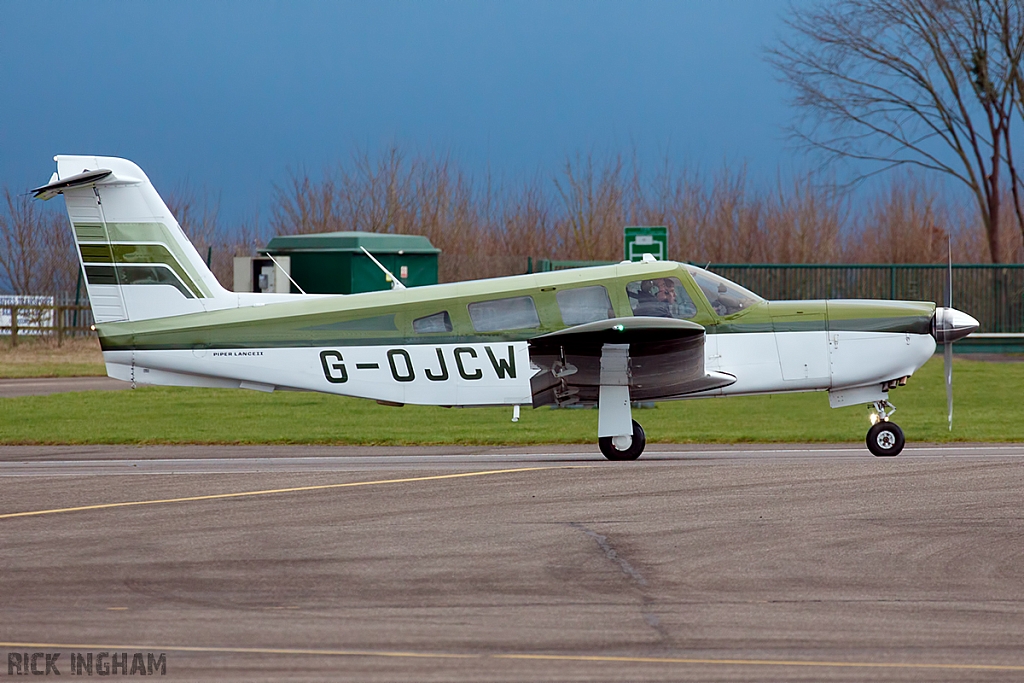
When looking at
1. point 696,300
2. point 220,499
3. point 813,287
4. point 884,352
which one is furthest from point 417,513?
point 813,287

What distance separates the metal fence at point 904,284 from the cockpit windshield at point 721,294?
19.1 metres

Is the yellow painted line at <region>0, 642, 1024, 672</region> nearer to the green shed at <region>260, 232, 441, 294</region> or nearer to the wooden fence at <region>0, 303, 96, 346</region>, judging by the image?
the green shed at <region>260, 232, 441, 294</region>

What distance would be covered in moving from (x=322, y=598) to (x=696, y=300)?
8.02m

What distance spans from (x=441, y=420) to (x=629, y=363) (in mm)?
8131

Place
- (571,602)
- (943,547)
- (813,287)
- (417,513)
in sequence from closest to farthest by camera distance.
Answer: (571,602) → (943,547) → (417,513) → (813,287)

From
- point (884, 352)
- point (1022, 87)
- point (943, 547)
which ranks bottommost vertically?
point (943, 547)

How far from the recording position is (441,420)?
21938 mm

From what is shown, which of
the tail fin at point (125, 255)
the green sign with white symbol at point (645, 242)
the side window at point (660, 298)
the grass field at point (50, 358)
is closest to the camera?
the side window at point (660, 298)

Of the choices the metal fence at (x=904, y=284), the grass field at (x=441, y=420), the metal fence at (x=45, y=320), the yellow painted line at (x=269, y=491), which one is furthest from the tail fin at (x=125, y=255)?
the metal fence at (x=45, y=320)

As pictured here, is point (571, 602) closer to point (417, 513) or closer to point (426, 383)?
point (417, 513)

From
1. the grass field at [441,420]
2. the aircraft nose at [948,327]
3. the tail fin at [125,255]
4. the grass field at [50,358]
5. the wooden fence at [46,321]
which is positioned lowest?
the grass field at [441,420]

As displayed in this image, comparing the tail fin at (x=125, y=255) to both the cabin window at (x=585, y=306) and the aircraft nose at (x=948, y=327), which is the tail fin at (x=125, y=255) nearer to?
the cabin window at (x=585, y=306)

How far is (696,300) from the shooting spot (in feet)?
47.3

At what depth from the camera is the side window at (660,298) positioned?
46.7ft
